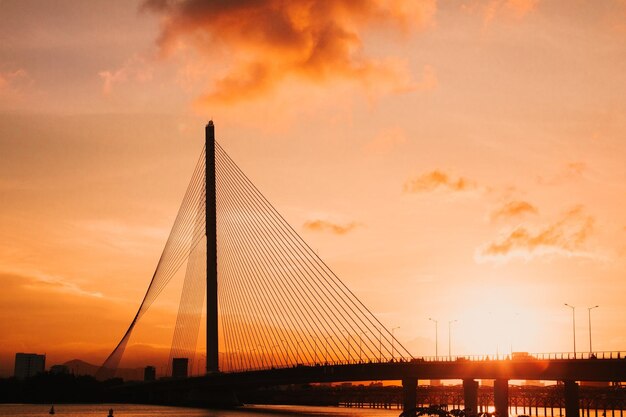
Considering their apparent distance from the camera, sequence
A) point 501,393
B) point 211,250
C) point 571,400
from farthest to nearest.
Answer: point 211,250 → point 501,393 → point 571,400

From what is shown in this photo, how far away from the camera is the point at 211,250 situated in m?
132

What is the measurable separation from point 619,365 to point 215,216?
68041 millimetres

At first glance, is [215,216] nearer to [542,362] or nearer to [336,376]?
[336,376]

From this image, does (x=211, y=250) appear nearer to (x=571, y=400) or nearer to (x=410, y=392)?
(x=410, y=392)

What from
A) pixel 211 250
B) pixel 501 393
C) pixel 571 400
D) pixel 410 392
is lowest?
pixel 571 400

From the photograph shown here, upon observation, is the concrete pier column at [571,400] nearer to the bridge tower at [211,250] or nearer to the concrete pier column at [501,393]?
the concrete pier column at [501,393]

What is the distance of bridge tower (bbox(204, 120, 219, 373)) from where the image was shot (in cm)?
12925

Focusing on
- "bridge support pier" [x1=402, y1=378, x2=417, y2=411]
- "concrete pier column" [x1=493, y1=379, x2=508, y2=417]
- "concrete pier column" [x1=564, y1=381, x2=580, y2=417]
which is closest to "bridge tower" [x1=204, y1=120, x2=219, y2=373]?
"bridge support pier" [x1=402, y1=378, x2=417, y2=411]

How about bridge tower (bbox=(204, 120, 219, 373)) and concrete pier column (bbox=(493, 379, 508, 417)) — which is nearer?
concrete pier column (bbox=(493, 379, 508, 417))

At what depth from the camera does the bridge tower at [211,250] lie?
129m

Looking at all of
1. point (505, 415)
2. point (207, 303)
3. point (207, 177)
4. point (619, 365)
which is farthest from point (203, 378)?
point (619, 365)

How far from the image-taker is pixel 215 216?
444 feet

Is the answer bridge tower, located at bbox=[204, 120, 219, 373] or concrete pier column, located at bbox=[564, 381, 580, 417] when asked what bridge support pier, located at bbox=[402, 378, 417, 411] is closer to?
concrete pier column, located at bbox=[564, 381, 580, 417]

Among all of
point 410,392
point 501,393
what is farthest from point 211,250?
point 501,393
